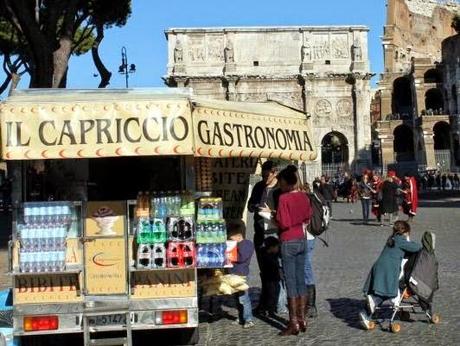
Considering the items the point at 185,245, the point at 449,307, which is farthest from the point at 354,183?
the point at 185,245

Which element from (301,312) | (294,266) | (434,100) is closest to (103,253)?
(294,266)

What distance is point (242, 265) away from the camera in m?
6.59

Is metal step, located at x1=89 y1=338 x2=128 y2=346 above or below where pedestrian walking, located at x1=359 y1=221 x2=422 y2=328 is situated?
below

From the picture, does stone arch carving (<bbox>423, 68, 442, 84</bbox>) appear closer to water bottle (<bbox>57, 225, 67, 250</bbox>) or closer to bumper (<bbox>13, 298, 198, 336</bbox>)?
bumper (<bbox>13, 298, 198, 336</bbox>)

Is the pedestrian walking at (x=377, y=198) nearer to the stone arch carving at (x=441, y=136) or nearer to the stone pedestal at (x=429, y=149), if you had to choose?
the stone pedestal at (x=429, y=149)

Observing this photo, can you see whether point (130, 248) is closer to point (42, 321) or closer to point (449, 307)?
point (42, 321)

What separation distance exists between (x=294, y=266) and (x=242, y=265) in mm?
506

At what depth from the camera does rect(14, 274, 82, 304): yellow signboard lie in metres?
5.40

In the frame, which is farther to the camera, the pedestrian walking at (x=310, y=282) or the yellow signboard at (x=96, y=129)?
the pedestrian walking at (x=310, y=282)

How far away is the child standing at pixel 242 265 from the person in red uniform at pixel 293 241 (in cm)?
38

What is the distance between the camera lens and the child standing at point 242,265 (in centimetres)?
656

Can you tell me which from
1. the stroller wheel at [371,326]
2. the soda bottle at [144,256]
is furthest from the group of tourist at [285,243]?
the soda bottle at [144,256]

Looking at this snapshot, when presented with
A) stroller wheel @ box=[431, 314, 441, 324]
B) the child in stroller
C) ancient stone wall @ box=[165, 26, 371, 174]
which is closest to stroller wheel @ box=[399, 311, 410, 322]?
stroller wheel @ box=[431, 314, 441, 324]

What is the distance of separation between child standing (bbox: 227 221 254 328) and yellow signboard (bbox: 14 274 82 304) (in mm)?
1587
